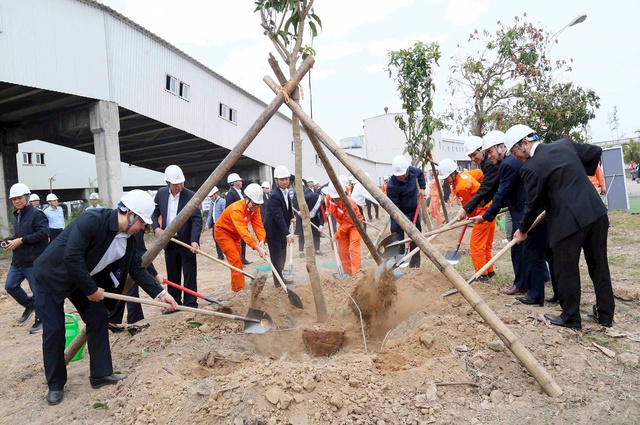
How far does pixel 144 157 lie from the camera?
2180 centimetres

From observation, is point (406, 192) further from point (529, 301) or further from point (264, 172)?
point (264, 172)

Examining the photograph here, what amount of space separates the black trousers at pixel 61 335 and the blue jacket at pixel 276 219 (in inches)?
135

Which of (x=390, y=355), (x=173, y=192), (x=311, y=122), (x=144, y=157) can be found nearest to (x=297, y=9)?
(x=311, y=122)

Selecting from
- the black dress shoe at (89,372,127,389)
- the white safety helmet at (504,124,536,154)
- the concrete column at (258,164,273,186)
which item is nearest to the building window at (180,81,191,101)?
the concrete column at (258,164,273,186)

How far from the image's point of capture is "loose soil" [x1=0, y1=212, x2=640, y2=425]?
2.80 metres

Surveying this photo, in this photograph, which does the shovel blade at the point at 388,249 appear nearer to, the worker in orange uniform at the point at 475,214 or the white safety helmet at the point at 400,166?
the white safety helmet at the point at 400,166

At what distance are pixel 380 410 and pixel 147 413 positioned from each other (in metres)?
1.63

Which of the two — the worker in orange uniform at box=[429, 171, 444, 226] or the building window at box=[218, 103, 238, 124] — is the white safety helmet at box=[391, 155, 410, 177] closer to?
the worker in orange uniform at box=[429, 171, 444, 226]

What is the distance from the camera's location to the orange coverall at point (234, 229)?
5.89 m

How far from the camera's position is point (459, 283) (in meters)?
3.33

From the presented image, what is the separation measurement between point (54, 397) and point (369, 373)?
8.53 ft

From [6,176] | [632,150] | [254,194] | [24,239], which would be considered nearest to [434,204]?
[254,194]

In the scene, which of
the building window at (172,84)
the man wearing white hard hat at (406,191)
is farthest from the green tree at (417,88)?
the building window at (172,84)

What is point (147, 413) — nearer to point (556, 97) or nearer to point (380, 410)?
point (380, 410)
